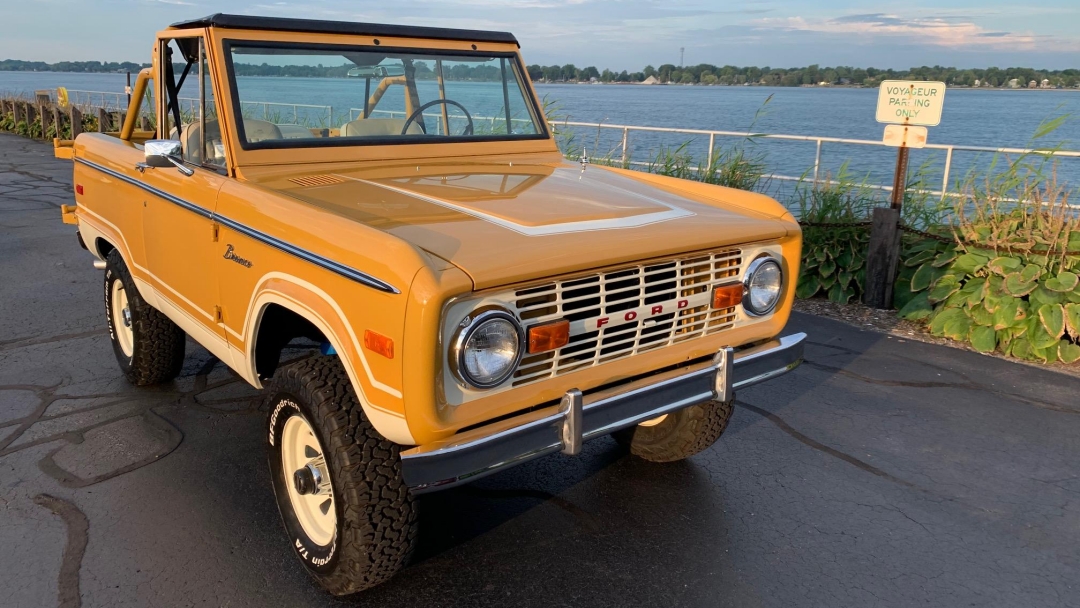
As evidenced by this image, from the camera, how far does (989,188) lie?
6.20 metres

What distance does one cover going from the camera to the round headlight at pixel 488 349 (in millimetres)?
2432

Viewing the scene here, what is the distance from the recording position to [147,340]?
455 cm

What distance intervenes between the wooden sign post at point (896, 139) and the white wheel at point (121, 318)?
16.9 feet

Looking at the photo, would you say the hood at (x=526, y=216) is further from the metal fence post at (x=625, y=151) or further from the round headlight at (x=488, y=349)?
the metal fence post at (x=625, y=151)

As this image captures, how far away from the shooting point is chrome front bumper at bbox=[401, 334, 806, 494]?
2.44 m

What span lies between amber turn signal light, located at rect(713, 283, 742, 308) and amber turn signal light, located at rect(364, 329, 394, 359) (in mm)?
1301

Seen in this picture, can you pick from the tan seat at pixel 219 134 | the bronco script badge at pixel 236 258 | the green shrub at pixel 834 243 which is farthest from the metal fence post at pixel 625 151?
the bronco script badge at pixel 236 258

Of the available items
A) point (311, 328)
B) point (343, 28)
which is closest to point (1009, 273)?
point (343, 28)

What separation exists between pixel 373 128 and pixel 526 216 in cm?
145

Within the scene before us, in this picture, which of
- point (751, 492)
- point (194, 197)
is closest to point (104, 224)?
point (194, 197)

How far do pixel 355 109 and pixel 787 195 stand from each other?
208 inches

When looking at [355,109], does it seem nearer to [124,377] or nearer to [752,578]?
[124,377]

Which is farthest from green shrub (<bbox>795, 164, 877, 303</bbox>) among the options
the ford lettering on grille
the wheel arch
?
the wheel arch

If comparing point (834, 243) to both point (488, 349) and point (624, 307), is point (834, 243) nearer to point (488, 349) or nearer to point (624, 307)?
point (624, 307)
